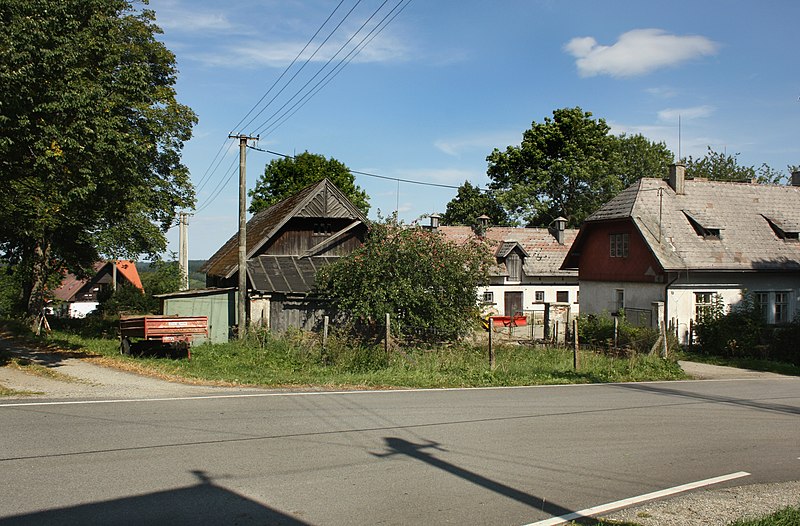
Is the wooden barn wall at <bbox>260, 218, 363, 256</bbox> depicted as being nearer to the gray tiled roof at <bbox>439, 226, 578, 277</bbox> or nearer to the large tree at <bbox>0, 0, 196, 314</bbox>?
the large tree at <bbox>0, 0, 196, 314</bbox>

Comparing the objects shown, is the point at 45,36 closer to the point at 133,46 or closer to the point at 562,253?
the point at 133,46

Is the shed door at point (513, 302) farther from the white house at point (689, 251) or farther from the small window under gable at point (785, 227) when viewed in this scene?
the small window under gable at point (785, 227)

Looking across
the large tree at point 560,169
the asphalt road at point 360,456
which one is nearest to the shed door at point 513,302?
the large tree at point 560,169

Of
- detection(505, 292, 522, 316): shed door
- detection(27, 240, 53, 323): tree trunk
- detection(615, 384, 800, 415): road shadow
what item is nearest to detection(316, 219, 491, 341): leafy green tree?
detection(615, 384, 800, 415): road shadow

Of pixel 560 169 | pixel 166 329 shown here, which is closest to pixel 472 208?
pixel 560 169

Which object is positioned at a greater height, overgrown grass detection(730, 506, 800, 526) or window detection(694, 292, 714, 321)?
window detection(694, 292, 714, 321)

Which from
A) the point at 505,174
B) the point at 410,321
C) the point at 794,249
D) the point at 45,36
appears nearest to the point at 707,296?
the point at 794,249

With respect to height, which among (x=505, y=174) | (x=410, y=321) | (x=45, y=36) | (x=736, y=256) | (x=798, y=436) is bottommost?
(x=798, y=436)

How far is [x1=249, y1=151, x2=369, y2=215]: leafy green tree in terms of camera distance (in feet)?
192

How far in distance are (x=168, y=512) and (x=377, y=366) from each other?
1163 centimetres

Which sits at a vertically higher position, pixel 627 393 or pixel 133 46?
pixel 133 46

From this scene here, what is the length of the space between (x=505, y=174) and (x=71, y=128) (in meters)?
47.4

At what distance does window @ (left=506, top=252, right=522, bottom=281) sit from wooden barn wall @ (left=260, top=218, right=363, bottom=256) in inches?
760

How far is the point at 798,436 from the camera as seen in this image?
10969 millimetres
